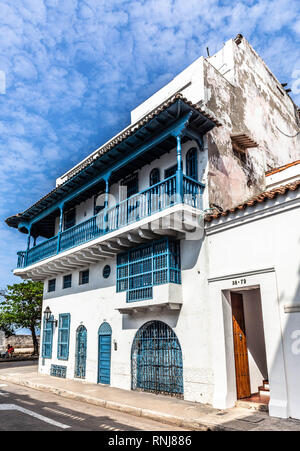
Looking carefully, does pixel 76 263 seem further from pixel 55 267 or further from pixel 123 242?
pixel 123 242

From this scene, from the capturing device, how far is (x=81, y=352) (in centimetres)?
1358

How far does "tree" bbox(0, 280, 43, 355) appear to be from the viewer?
26.2 meters

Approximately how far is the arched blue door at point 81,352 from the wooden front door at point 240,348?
6.60 meters

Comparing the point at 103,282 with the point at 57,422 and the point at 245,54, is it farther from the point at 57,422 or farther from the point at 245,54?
the point at 245,54

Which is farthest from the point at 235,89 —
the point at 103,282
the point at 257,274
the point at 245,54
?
the point at 103,282

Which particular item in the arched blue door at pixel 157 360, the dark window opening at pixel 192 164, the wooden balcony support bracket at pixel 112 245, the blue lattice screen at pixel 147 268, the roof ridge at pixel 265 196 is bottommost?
the arched blue door at pixel 157 360

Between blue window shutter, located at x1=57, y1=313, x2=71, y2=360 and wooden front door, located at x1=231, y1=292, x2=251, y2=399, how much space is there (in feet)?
25.7

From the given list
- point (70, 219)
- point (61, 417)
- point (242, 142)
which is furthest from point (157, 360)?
point (70, 219)

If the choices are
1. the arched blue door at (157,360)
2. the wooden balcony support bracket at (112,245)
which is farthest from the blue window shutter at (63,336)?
the wooden balcony support bracket at (112,245)

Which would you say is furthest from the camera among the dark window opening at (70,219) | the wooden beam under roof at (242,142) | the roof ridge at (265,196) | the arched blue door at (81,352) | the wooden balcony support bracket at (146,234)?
the dark window opening at (70,219)

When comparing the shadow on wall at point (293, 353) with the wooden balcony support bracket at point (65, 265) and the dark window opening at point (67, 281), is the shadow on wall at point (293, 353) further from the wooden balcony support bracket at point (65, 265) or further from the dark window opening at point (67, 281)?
the dark window opening at point (67, 281)

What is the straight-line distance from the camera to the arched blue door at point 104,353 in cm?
1205

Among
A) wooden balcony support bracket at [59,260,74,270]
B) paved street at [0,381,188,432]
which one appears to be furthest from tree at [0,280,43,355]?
paved street at [0,381,188,432]

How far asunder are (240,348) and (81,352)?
6.91m
